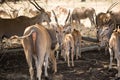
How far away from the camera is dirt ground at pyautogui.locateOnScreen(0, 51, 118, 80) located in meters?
9.41

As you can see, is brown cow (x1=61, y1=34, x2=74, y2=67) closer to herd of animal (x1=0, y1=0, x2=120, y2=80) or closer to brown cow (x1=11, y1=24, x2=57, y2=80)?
herd of animal (x1=0, y1=0, x2=120, y2=80)

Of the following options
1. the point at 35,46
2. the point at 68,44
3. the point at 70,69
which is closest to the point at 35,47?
the point at 35,46

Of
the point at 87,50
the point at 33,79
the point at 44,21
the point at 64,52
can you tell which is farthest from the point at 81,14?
the point at 33,79

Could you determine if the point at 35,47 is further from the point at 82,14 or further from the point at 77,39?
the point at 82,14

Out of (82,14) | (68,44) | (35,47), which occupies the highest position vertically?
(82,14)

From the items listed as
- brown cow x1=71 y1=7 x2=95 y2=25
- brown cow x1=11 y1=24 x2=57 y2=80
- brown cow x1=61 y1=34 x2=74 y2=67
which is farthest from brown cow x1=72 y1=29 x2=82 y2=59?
Answer: brown cow x1=71 y1=7 x2=95 y2=25

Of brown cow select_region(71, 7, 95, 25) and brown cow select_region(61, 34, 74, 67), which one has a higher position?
brown cow select_region(71, 7, 95, 25)

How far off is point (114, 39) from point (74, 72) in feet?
4.64

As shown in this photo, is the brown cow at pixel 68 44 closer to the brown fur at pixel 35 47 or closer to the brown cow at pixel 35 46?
the brown cow at pixel 35 46

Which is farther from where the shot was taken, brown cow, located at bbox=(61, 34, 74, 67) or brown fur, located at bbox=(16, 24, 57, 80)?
brown cow, located at bbox=(61, 34, 74, 67)

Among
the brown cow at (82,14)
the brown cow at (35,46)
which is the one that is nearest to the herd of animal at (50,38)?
the brown cow at (35,46)

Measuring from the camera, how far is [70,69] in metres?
10.1

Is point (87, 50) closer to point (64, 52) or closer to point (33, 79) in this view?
point (64, 52)

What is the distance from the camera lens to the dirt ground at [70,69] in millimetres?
9414
